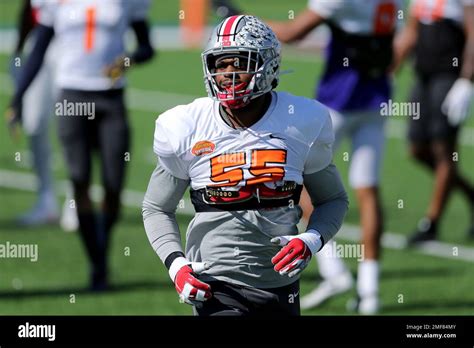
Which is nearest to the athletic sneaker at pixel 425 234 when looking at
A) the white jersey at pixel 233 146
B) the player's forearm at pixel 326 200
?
the player's forearm at pixel 326 200

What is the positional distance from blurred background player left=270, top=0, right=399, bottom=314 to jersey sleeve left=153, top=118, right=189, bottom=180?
3.52 meters

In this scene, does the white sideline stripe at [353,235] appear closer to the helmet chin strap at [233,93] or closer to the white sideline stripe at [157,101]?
the white sideline stripe at [157,101]

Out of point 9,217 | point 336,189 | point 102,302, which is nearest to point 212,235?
point 336,189

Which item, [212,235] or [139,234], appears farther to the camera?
[139,234]

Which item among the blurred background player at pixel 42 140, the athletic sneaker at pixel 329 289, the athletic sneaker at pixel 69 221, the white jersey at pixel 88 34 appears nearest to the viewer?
the athletic sneaker at pixel 329 289

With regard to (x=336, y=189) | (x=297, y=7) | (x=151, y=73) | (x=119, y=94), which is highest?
(x=297, y=7)

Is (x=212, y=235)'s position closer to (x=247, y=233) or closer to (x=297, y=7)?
(x=247, y=233)

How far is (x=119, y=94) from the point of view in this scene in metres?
9.73

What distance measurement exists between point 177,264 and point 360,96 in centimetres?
397

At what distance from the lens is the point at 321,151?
558 centimetres

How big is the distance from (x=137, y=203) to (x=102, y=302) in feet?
13.1

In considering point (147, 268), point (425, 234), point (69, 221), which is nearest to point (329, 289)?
point (147, 268)

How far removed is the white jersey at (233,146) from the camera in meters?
5.46

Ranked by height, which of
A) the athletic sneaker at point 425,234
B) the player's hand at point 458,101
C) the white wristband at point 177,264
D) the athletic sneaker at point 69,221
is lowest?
the white wristband at point 177,264
